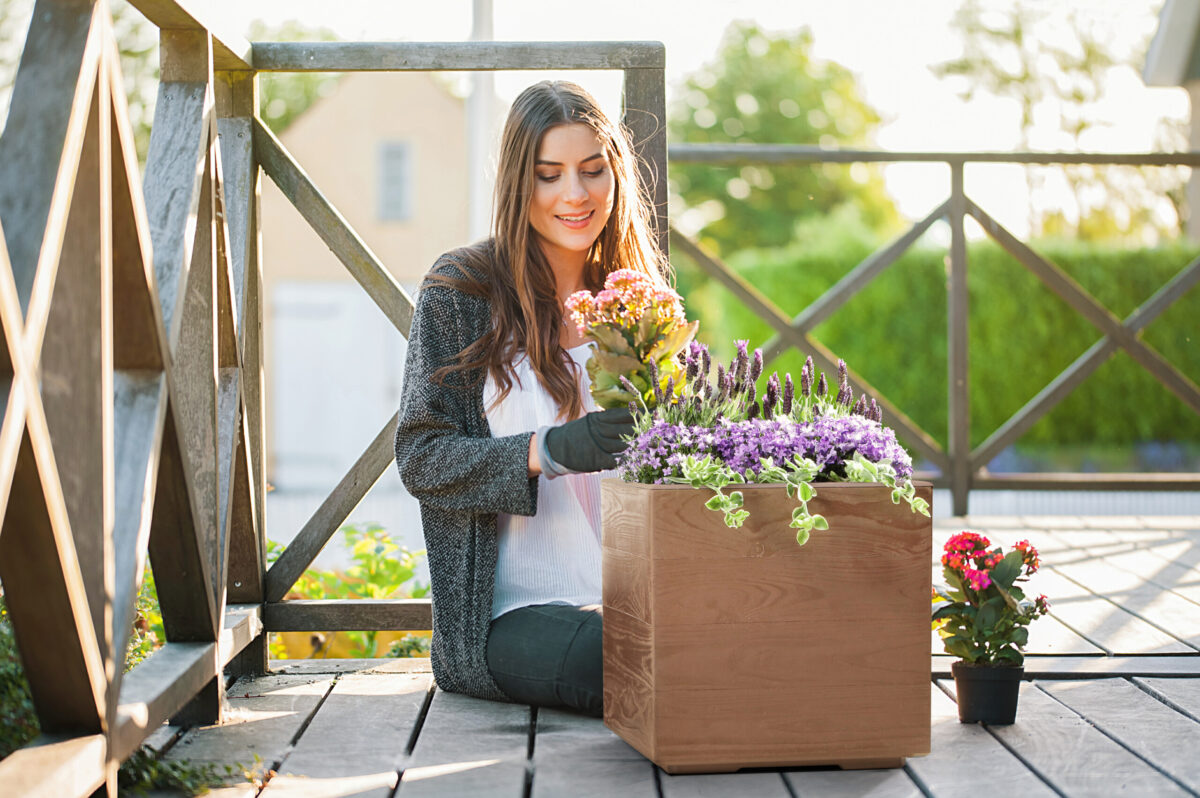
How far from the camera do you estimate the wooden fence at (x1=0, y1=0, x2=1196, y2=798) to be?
50.6 inches

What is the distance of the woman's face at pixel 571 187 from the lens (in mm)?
2219

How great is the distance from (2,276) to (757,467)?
0.95m

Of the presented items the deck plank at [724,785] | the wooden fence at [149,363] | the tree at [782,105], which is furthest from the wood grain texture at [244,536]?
the tree at [782,105]

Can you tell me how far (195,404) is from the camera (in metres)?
1.98

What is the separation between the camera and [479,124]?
14.9 ft

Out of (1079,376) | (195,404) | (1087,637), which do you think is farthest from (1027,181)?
(195,404)

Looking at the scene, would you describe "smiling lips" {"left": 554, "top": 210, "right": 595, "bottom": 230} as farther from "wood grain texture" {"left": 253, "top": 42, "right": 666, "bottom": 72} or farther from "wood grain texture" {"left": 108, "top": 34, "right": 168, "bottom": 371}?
"wood grain texture" {"left": 108, "top": 34, "right": 168, "bottom": 371}

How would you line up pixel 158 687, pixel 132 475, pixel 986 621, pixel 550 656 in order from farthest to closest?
pixel 550 656
pixel 986 621
pixel 158 687
pixel 132 475

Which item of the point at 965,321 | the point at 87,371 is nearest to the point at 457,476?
the point at 87,371

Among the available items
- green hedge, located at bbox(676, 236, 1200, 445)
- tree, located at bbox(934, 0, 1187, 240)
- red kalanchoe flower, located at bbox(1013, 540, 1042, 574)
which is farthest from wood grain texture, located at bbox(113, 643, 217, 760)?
tree, located at bbox(934, 0, 1187, 240)

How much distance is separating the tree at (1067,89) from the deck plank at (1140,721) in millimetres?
14416

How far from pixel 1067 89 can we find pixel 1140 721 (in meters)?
18.6

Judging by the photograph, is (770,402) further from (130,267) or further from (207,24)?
(207,24)

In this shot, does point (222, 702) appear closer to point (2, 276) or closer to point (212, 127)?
point (212, 127)
